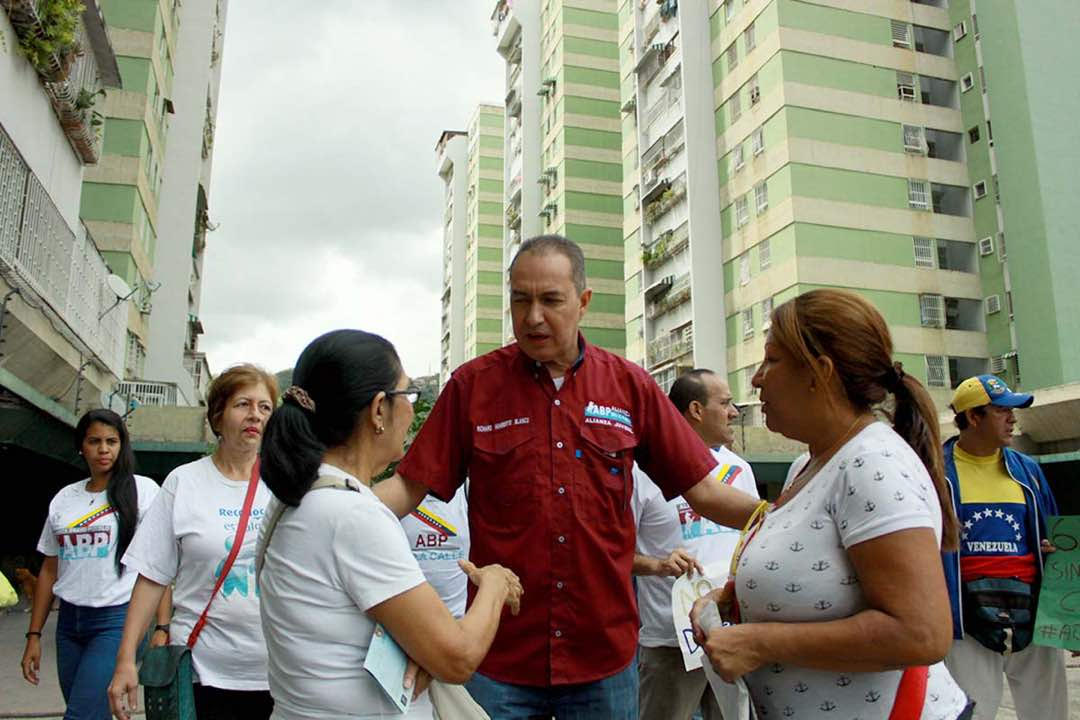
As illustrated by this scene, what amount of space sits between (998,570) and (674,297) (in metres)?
31.9

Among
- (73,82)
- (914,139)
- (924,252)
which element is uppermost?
(914,139)

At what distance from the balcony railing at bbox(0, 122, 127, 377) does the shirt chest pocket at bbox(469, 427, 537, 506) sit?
25.7 feet

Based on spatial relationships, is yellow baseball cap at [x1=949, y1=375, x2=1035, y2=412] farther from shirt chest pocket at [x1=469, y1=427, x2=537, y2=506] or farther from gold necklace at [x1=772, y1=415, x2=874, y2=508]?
shirt chest pocket at [x1=469, y1=427, x2=537, y2=506]

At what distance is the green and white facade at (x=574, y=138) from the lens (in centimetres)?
4641

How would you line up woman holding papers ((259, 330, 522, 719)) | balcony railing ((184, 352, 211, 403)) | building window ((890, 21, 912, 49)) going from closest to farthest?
woman holding papers ((259, 330, 522, 719)) < building window ((890, 21, 912, 49)) < balcony railing ((184, 352, 211, 403))

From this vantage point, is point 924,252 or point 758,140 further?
point 758,140

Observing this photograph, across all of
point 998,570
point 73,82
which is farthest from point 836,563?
point 73,82

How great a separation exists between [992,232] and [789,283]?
7977 millimetres

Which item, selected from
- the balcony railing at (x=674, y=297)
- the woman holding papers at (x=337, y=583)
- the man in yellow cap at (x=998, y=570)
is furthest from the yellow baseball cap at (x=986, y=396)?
the balcony railing at (x=674, y=297)

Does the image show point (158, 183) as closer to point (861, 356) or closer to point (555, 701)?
point (555, 701)

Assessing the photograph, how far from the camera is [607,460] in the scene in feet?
9.46

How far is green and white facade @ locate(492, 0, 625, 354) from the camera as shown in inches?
1827

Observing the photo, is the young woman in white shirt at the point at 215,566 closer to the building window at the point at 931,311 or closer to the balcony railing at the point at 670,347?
the building window at the point at 931,311

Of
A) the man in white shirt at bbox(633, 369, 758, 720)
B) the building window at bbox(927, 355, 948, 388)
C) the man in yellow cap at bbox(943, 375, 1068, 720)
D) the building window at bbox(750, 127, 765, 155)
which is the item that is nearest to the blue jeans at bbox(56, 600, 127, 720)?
the man in white shirt at bbox(633, 369, 758, 720)
